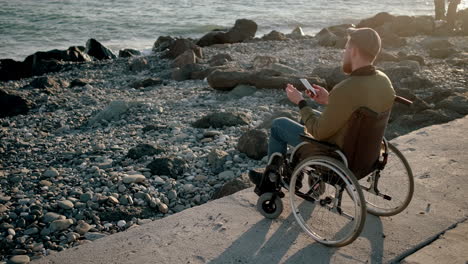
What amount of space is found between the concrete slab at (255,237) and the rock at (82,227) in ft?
3.05

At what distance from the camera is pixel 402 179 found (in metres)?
4.38

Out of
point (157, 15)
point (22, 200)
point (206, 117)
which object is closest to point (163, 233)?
point (22, 200)

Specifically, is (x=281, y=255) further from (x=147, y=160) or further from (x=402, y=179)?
(x=147, y=160)

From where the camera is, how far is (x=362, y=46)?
10.0 feet

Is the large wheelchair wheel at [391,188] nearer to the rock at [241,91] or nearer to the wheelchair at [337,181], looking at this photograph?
the wheelchair at [337,181]

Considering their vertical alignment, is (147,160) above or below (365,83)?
below

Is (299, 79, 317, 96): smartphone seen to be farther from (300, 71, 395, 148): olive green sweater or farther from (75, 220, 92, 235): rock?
(75, 220, 92, 235): rock

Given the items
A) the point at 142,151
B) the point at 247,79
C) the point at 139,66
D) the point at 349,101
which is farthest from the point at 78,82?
the point at 349,101

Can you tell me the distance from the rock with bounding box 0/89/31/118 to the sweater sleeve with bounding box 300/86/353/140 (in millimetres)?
7996

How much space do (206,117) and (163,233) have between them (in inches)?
163

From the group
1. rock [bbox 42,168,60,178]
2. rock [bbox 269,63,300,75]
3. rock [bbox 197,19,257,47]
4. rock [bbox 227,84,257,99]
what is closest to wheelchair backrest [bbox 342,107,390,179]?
rock [bbox 42,168,60,178]

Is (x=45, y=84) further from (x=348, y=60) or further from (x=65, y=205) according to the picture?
(x=348, y=60)

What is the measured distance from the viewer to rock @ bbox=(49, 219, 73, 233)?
175 inches

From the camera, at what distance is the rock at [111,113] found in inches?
332
